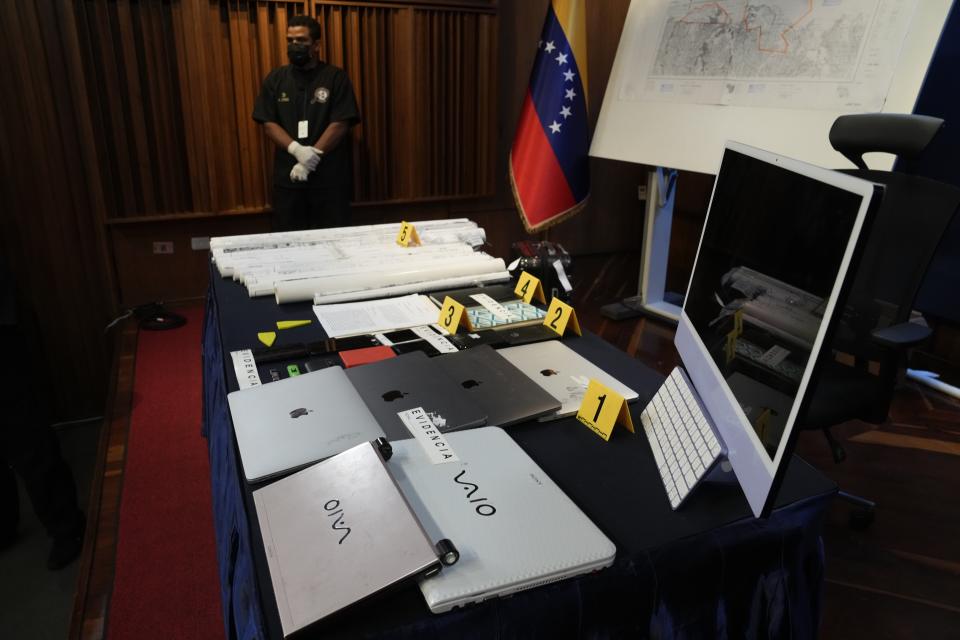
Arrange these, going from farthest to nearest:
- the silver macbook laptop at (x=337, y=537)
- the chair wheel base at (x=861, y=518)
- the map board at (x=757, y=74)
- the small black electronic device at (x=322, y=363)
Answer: the map board at (x=757, y=74) → the chair wheel base at (x=861, y=518) → the small black electronic device at (x=322, y=363) → the silver macbook laptop at (x=337, y=537)

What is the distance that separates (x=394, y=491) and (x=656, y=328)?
2.83 meters

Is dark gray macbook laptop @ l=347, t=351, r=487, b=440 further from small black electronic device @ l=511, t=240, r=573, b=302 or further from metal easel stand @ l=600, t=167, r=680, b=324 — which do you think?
metal easel stand @ l=600, t=167, r=680, b=324

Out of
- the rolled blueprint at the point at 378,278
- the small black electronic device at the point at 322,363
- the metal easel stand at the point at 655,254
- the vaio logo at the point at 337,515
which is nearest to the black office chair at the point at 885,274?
the rolled blueprint at the point at 378,278

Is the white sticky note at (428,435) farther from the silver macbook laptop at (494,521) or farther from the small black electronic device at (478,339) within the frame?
the small black electronic device at (478,339)

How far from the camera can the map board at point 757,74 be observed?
6.92 ft

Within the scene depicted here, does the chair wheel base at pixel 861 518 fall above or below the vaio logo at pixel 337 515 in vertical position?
below

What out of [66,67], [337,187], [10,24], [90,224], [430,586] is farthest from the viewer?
[337,187]

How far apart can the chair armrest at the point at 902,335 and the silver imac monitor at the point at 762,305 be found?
731mm

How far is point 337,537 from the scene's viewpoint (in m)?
0.74

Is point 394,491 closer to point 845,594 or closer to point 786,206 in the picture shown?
point 786,206

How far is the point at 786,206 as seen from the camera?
84cm

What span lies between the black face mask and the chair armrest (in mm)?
2819

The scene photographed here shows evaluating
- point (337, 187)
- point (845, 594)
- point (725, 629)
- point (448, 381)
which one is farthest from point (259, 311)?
point (337, 187)

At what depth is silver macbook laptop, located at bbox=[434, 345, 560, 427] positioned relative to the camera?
109 centimetres
